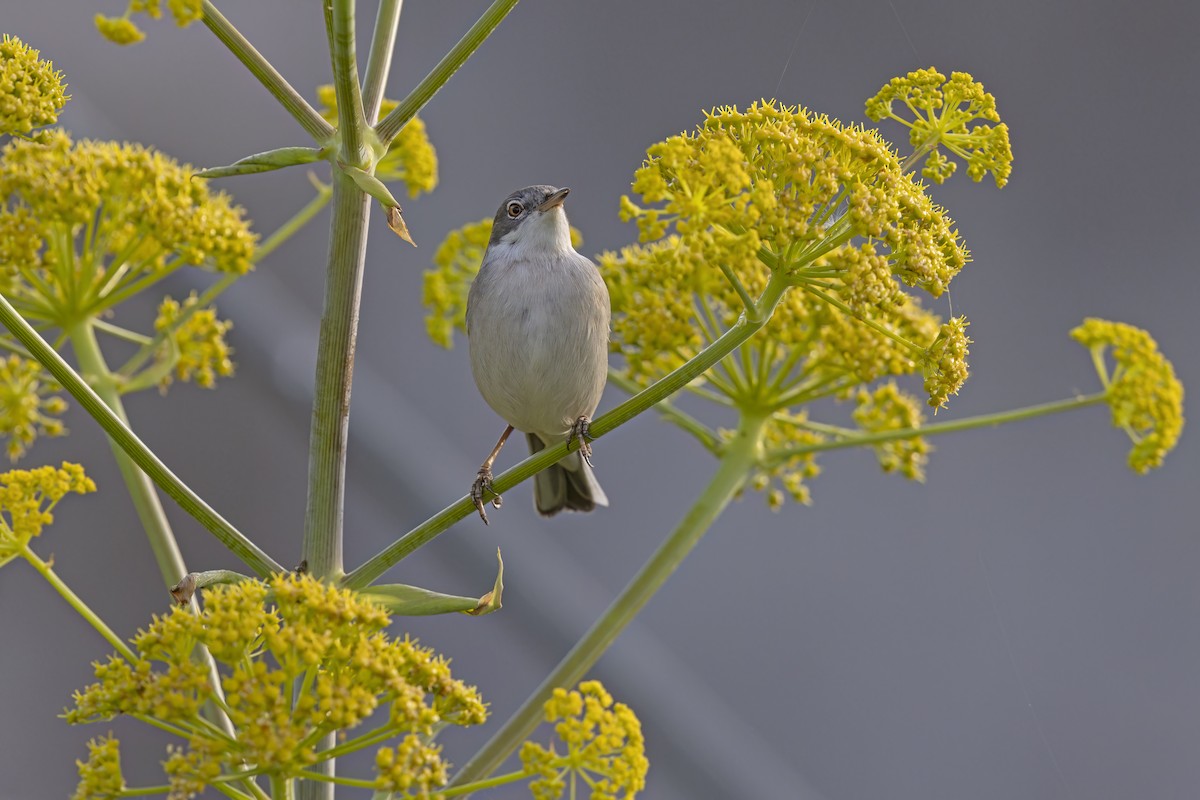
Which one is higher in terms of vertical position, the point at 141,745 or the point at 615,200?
the point at 615,200

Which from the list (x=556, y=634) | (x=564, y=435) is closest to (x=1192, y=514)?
(x=556, y=634)

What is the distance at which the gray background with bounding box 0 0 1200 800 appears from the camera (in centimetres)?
377

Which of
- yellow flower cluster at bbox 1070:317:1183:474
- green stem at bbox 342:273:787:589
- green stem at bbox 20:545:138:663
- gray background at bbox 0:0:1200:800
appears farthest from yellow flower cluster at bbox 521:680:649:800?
gray background at bbox 0:0:1200:800

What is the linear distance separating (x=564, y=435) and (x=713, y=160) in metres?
1.03

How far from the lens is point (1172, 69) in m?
3.68

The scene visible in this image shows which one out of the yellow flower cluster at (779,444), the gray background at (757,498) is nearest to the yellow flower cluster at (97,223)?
the yellow flower cluster at (779,444)

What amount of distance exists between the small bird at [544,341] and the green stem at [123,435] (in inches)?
27.0

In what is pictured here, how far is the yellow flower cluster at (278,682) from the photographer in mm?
1014

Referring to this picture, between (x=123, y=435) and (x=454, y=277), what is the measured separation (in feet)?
3.69

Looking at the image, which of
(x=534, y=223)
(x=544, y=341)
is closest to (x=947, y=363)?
(x=544, y=341)

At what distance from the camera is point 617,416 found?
118 centimetres

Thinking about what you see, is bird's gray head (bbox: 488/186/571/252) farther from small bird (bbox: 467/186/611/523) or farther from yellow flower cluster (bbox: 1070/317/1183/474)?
yellow flower cluster (bbox: 1070/317/1183/474)

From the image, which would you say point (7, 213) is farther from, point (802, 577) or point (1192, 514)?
point (1192, 514)

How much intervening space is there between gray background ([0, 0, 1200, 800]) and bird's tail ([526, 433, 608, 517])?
1.74 metres
